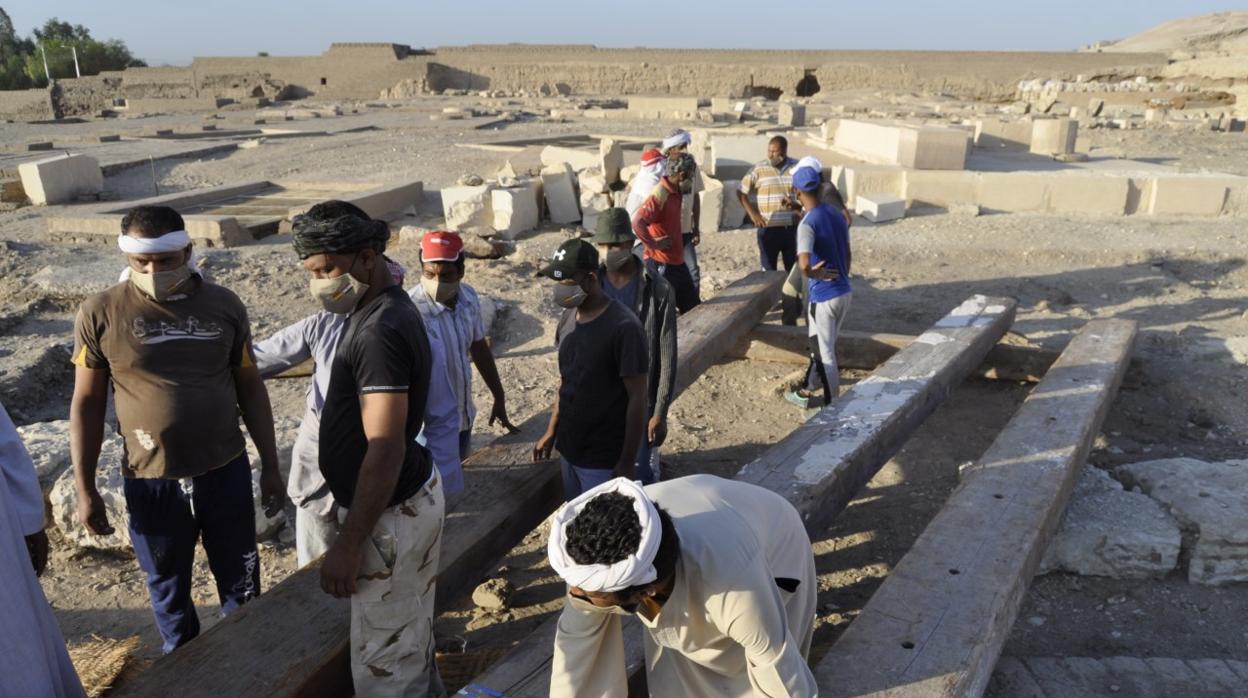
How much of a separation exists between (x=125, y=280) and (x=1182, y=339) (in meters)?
6.52

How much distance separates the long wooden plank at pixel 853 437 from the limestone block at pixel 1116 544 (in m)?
0.78

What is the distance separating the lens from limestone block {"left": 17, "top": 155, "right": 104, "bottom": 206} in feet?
38.8

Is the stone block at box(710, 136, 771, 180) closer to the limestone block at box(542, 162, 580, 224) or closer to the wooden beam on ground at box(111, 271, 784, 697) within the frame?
the limestone block at box(542, 162, 580, 224)

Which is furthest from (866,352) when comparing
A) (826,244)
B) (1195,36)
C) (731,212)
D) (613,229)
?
(1195,36)

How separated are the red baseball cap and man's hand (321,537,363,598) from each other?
130 cm

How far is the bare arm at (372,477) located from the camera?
6.92 feet

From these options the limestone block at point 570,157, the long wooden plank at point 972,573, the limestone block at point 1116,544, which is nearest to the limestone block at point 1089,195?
the limestone block at point 570,157

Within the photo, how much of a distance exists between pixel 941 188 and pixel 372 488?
985 centimetres

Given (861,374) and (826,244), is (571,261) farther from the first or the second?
(861,374)

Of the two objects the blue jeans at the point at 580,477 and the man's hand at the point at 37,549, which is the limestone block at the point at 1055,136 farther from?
the man's hand at the point at 37,549

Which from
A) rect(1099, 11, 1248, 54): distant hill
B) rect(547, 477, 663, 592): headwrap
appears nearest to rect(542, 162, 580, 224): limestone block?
rect(547, 477, 663, 592): headwrap

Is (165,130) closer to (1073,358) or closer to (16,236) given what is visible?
(16,236)

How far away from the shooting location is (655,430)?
3498mm

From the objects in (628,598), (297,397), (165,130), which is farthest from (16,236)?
(165,130)
